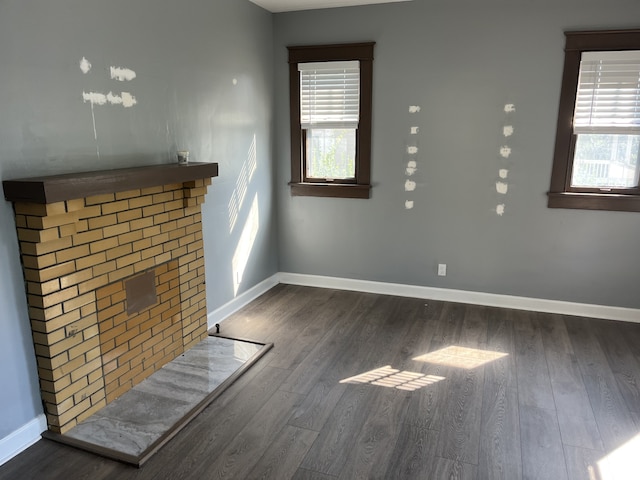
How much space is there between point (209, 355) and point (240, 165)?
1592 mm

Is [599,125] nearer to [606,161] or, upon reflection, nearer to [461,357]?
[606,161]

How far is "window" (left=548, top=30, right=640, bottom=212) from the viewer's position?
362 cm

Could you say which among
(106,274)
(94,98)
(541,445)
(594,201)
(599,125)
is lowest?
(541,445)

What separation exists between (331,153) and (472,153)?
49.8 inches

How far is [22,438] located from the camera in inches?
90.8

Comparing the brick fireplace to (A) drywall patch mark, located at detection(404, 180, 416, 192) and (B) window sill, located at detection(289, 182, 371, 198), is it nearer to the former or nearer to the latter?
(B) window sill, located at detection(289, 182, 371, 198)

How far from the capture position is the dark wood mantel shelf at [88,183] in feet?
6.77

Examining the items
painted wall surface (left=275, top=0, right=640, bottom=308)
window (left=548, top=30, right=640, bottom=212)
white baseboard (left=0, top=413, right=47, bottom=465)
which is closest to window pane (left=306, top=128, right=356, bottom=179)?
painted wall surface (left=275, top=0, right=640, bottom=308)

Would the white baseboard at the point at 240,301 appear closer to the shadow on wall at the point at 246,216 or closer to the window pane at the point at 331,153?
the shadow on wall at the point at 246,216

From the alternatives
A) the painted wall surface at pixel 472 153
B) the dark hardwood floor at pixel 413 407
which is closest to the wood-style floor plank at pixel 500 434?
the dark hardwood floor at pixel 413 407

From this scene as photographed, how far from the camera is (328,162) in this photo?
4559 mm

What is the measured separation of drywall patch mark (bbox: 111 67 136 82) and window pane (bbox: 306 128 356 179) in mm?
2011

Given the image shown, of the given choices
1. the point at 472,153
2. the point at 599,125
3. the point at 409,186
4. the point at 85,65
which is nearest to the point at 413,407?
the point at 409,186

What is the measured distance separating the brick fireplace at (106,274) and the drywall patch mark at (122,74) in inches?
20.3
